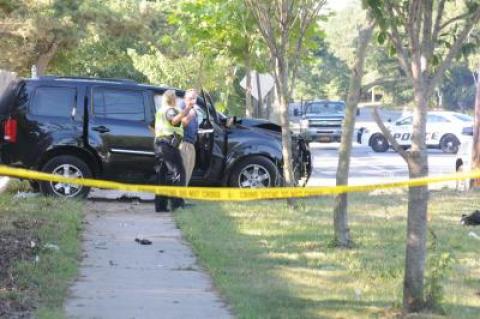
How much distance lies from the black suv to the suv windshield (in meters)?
24.8

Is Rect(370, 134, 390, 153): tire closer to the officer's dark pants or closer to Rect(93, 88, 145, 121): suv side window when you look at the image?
Rect(93, 88, 145, 121): suv side window

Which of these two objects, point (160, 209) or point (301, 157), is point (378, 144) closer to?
point (301, 157)

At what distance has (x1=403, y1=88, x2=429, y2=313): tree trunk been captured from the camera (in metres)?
7.17

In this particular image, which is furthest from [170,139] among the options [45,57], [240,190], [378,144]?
[378,144]

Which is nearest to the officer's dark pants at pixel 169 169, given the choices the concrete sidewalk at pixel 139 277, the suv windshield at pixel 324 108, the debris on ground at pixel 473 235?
the concrete sidewalk at pixel 139 277

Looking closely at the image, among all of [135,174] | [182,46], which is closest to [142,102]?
[135,174]

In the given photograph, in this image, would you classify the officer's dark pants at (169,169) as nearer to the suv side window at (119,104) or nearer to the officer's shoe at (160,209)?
the officer's shoe at (160,209)

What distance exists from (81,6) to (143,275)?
2694 centimetres

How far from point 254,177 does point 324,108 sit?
25384 mm

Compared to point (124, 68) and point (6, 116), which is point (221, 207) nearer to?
point (6, 116)

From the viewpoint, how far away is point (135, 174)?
15.1 metres

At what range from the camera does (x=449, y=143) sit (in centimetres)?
3725

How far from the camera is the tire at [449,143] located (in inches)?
1455

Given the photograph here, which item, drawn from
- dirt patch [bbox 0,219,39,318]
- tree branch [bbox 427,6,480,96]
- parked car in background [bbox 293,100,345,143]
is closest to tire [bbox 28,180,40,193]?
dirt patch [bbox 0,219,39,318]
